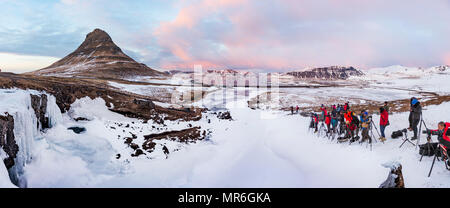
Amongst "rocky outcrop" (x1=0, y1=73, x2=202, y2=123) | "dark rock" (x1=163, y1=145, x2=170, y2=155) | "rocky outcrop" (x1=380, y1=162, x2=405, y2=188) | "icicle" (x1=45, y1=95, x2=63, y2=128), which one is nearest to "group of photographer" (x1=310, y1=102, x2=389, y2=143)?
"rocky outcrop" (x1=380, y1=162, x2=405, y2=188)

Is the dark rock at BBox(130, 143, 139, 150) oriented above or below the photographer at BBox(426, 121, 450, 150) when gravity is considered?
below

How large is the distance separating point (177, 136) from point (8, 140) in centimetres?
1073

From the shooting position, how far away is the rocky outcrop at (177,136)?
14.7 metres

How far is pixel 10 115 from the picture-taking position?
28.7 ft

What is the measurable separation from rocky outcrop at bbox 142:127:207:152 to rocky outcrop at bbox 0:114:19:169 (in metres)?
6.59

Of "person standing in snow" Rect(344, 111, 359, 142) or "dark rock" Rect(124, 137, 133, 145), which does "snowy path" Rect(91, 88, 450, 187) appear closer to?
"person standing in snow" Rect(344, 111, 359, 142)

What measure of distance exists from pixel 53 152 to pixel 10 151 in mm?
2536

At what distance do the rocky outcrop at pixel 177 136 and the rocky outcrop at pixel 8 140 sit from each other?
6.59 metres

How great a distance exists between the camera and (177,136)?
59.1 ft

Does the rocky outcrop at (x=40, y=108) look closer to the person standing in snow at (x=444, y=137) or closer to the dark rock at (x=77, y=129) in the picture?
the dark rock at (x=77, y=129)

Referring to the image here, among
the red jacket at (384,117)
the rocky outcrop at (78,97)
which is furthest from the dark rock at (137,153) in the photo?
the red jacket at (384,117)

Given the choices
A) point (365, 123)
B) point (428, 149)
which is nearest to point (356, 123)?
point (365, 123)

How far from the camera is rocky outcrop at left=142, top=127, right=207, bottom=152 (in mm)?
14651
